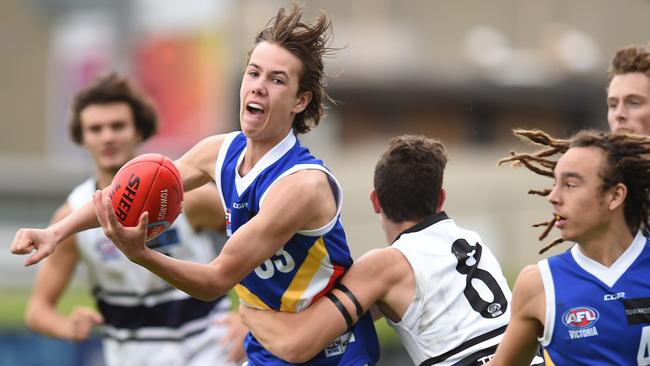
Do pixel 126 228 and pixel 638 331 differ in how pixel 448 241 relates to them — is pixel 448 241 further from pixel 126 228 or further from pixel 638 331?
pixel 126 228

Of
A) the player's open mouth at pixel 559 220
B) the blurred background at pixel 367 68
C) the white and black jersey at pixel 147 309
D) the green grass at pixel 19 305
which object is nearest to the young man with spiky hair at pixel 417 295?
the player's open mouth at pixel 559 220

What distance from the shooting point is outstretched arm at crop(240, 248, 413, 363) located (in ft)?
19.0

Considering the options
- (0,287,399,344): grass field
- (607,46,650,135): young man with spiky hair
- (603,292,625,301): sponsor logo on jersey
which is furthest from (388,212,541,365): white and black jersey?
(0,287,399,344): grass field

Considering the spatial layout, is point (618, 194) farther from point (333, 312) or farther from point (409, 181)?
point (333, 312)

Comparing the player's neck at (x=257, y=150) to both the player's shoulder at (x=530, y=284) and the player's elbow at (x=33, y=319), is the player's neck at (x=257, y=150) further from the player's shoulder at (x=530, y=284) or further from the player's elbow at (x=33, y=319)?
the player's elbow at (x=33, y=319)

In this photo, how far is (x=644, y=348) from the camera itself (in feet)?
17.2

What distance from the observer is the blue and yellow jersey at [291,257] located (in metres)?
5.87

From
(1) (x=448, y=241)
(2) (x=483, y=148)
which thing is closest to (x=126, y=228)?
(1) (x=448, y=241)

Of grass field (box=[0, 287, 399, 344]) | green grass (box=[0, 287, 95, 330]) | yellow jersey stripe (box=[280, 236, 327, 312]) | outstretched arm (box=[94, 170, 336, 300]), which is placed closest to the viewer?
outstretched arm (box=[94, 170, 336, 300])

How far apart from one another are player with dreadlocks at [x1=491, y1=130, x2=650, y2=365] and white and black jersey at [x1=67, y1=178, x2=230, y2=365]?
9.79 feet

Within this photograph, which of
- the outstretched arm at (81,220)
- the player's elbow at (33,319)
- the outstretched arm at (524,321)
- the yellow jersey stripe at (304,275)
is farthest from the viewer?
the player's elbow at (33,319)

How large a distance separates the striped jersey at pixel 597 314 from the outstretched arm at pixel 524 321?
0.12 ft

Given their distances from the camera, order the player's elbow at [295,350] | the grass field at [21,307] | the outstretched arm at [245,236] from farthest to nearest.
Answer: the grass field at [21,307]
the player's elbow at [295,350]
the outstretched arm at [245,236]

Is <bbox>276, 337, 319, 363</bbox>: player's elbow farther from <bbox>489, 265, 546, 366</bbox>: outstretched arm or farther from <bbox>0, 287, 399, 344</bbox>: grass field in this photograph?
<bbox>0, 287, 399, 344</bbox>: grass field
